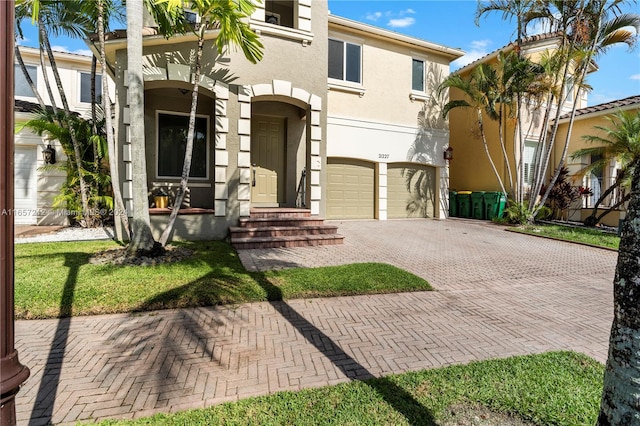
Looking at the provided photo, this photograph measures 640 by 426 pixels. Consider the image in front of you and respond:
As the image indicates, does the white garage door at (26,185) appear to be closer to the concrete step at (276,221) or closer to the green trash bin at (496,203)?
the concrete step at (276,221)

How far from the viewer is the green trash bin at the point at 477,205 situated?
14.6 m

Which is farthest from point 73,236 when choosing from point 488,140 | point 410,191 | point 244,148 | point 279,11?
point 488,140

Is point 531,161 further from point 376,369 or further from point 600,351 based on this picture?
point 376,369

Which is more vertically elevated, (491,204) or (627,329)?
(491,204)

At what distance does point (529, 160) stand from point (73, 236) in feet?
56.9

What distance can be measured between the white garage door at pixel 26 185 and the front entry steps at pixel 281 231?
25.5 ft

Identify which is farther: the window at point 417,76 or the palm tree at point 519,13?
the window at point 417,76

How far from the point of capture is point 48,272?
5.32 m

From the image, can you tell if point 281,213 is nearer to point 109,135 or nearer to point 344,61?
point 109,135

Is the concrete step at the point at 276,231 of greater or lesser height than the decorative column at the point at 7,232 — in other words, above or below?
below

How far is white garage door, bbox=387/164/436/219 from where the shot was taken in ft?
45.7

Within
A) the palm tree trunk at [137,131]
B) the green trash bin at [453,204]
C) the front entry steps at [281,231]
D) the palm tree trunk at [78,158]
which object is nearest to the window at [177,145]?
the palm tree trunk at [78,158]

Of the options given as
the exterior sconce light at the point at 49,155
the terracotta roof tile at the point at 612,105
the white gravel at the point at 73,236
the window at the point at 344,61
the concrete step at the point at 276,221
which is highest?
the window at the point at 344,61

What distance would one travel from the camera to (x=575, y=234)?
10.4 m
